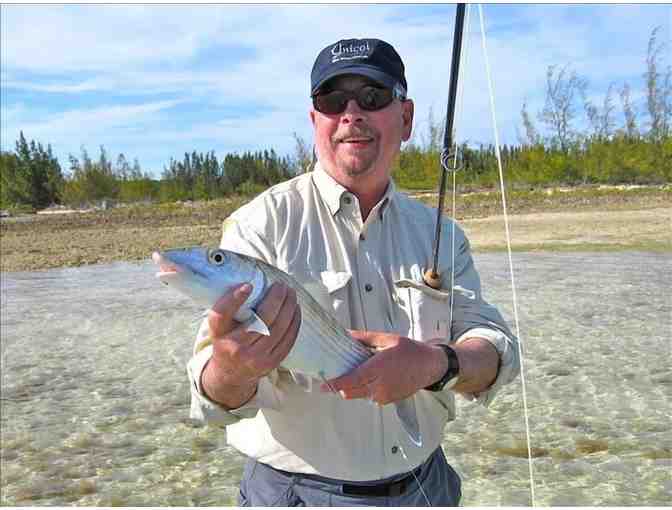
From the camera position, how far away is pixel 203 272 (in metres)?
1.91

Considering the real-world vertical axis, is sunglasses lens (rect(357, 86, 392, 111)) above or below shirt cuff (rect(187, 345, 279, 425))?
above

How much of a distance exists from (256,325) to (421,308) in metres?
0.90

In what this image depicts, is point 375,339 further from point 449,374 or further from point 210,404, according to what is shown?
point 210,404

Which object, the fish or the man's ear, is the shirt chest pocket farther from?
the man's ear

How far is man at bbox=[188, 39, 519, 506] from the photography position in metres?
2.54

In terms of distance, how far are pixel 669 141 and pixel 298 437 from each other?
106 feet

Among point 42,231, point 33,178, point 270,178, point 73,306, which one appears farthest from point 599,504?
point 33,178

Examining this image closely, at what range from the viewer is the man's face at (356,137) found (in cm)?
272

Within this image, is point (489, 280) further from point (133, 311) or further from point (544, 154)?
point (544, 154)

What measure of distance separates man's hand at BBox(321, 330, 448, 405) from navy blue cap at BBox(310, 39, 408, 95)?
984mm

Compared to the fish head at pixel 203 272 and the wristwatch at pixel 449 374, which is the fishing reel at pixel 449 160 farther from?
the fish head at pixel 203 272

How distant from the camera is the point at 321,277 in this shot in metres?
2.63

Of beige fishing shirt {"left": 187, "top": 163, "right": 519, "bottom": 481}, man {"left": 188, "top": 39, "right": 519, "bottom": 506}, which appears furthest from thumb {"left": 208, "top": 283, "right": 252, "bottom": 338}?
beige fishing shirt {"left": 187, "top": 163, "right": 519, "bottom": 481}

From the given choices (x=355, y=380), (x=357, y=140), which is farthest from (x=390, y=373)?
(x=357, y=140)
